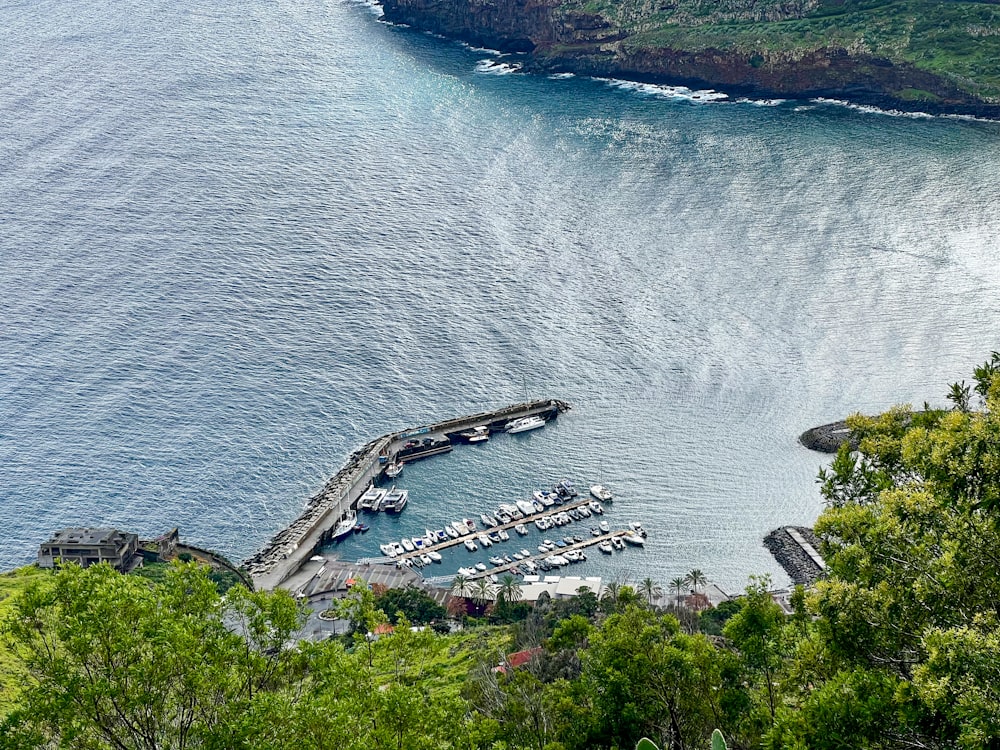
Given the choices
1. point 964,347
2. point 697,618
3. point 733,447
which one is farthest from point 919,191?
point 697,618

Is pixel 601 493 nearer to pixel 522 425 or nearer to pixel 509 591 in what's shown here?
pixel 522 425

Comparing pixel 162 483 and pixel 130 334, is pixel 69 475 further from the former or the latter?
pixel 130 334

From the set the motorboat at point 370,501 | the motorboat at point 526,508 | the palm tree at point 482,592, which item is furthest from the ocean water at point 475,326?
the palm tree at point 482,592

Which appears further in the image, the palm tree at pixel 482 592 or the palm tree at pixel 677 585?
the palm tree at pixel 482 592

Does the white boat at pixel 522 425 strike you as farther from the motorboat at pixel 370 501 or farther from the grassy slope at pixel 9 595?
→ the grassy slope at pixel 9 595

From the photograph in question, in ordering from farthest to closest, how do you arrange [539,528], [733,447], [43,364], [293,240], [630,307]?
[293,240] < [630,307] < [43,364] < [733,447] < [539,528]

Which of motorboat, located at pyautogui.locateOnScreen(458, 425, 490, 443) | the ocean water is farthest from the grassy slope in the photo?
motorboat, located at pyautogui.locateOnScreen(458, 425, 490, 443)

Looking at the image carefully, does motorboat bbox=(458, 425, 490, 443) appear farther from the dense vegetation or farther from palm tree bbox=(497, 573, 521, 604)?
the dense vegetation
